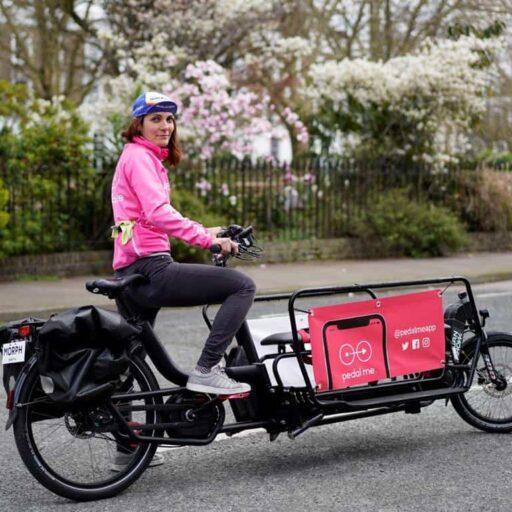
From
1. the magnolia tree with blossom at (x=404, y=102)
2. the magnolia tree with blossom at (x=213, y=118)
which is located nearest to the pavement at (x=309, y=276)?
the magnolia tree with blossom at (x=213, y=118)

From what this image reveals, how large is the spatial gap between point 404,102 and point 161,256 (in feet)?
49.7

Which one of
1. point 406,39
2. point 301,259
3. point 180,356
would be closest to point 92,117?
point 301,259

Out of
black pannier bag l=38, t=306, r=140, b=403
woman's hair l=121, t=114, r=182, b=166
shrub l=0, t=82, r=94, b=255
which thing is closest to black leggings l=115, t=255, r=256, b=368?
black pannier bag l=38, t=306, r=140, b=403

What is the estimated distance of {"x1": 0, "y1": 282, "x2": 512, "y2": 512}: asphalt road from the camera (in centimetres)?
446

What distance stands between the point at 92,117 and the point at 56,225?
6.70 m

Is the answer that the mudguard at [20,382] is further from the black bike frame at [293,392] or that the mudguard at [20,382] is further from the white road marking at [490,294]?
the white road marking at [490,294]

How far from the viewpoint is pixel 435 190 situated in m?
19.2

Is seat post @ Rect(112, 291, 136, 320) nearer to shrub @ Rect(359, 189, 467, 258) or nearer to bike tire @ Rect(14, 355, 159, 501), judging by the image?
bike tire @ Rect(14, 355, 159, 501)

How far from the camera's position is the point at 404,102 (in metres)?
19.2

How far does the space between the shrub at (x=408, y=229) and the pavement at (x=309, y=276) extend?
353 millimetres

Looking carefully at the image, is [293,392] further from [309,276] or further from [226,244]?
[309,276]

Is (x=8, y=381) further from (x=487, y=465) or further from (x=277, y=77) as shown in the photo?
(x=277, y=77)

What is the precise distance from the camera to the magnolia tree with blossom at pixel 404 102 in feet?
62.4

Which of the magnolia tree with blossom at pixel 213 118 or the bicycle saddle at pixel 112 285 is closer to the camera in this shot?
the bicycle saddle at pixel 112 285
